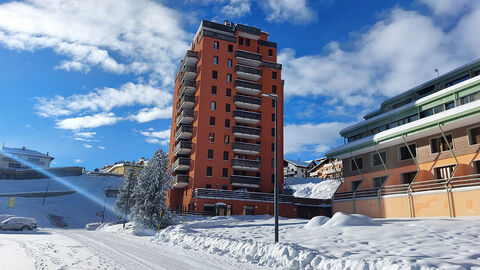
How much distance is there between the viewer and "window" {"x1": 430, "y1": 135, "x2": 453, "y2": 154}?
29.1m

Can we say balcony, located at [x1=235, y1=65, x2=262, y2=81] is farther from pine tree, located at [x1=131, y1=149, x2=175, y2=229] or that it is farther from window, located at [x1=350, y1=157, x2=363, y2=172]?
window, located at [x1=350, y1=157, x2=363, y2=172]

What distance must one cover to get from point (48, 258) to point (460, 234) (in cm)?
1843

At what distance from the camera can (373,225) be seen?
22.0m

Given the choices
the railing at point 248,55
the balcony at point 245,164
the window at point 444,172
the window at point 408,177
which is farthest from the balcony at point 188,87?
the window at point 444,172

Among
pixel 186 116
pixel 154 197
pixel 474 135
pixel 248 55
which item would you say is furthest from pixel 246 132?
pixel 474 135

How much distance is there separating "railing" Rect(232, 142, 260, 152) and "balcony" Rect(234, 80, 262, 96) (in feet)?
30.2

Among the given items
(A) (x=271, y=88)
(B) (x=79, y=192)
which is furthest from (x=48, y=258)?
(B) (x=79, y=192)

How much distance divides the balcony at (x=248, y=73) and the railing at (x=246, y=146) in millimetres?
11640

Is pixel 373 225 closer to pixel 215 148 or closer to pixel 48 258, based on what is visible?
pixel 48 258

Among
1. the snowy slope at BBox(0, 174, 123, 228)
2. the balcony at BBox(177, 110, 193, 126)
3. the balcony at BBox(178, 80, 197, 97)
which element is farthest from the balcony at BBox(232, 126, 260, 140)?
the snowy slope at BBox(0, 174, 123, 228)

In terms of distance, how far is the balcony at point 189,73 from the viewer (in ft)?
194

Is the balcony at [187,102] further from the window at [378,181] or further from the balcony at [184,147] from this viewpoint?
the window at [378,181]

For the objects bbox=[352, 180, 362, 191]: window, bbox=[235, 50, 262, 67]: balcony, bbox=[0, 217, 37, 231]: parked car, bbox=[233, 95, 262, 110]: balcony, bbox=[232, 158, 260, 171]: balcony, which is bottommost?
bbox=[0, 217, 37, 231]: parked car

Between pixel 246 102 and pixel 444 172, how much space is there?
108ft
